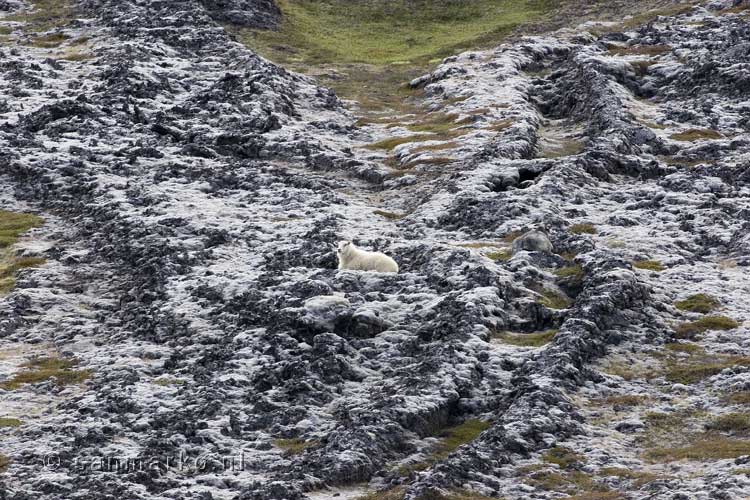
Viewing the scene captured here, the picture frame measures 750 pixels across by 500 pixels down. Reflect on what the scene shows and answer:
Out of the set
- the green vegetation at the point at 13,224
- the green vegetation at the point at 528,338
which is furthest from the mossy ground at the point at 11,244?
the green vegetation at the point at 528,338

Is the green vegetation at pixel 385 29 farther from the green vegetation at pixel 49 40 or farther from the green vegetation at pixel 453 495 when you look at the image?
the green vegetation at pixel 453 495

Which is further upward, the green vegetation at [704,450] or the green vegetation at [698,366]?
the green vegetation at [704,450]

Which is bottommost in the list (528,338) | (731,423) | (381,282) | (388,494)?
(388,494)

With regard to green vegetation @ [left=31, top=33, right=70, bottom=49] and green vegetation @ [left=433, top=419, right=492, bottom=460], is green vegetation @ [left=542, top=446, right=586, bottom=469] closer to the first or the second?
green vegetation @ [left=433, top=419, right=492, bottom=460]

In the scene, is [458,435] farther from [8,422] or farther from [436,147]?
[436,147]

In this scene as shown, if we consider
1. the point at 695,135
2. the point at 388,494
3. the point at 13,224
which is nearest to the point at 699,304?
the point at 388,494
